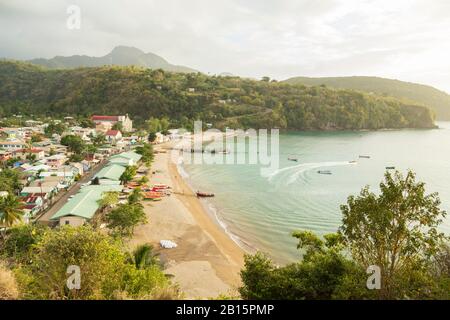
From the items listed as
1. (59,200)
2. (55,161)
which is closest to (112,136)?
(55,161)

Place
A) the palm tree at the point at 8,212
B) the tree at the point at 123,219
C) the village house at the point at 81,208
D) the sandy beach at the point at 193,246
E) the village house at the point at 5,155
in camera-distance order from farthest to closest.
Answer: the village house at the point at 5,155
the village house at the point at 81,208
the tree at the point at 123,219
the palm tree at the point at 8,212
the sandy beach at the point at 193,246

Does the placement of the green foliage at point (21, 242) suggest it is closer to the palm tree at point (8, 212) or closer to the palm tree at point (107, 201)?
the palm tree at point (8, 212)

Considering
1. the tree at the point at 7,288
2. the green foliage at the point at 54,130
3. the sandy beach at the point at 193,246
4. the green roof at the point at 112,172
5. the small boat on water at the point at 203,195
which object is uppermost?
the green foliage at the point at 54,130

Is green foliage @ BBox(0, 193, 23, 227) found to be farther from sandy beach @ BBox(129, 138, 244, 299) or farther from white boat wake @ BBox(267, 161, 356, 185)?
white boat wake @ BBox(267, 161, 356, 185)

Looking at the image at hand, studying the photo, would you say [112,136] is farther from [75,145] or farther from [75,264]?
[75,264]

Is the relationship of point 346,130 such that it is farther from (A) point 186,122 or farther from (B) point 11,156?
(B) point 11,156

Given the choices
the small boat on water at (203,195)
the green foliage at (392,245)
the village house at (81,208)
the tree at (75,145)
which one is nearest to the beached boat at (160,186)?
the small boat on water at (203,195)
